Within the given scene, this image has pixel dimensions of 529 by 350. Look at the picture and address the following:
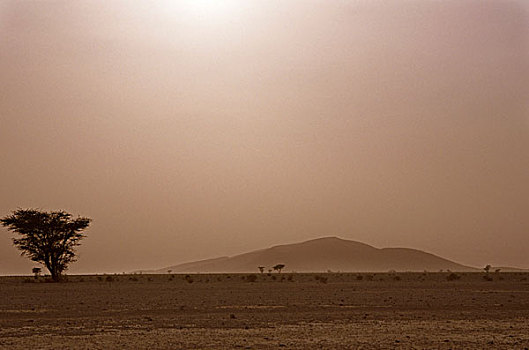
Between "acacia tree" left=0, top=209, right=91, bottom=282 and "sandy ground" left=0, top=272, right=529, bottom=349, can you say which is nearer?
"sandy ground" left=0, top=272, right=529, bottom=349

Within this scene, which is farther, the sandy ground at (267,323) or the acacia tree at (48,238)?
the acacia tree at (48,238)

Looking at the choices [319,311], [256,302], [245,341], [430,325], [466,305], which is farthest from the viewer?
[256,302]

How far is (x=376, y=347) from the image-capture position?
23594 millimetres

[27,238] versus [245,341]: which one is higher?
[27,238]

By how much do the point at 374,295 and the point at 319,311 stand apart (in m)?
14.9

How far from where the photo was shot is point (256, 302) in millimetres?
45000

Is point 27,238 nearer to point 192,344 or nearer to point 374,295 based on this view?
point 374,295

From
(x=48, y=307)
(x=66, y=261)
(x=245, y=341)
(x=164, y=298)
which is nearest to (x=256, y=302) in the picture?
(x=164, y=298)

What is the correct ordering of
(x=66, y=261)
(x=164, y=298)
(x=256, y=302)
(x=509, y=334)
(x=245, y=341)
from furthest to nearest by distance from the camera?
(x=66, y=261), (x=164, y=298), (x=256, y=302), (x=509, y=334), (x=245, y=341)

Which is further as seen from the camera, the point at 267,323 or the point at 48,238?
the point at 48,238

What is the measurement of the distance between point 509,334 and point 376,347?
6342mm

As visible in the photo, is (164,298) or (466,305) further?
(164,298)

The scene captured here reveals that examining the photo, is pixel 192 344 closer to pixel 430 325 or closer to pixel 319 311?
pixel 430 325

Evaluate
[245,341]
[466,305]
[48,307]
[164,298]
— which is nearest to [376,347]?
[245,341]
